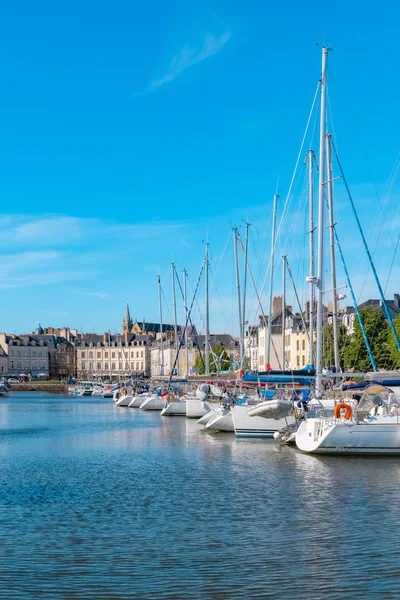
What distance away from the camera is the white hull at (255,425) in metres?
49.4

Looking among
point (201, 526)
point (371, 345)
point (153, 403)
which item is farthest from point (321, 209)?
point (153, 403)

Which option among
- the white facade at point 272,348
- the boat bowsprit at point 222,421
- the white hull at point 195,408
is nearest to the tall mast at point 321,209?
the boat bowsprit at point 222,421

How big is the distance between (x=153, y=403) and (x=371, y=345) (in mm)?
26491

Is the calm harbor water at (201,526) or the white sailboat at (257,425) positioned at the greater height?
the white sailboat at (257,425)

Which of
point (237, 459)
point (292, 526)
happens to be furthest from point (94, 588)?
point (237, 459)

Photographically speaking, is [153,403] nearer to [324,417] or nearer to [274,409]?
[274,409]

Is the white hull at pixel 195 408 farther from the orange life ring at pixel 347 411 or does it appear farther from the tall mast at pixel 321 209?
the orange life ring at pixel 347 411

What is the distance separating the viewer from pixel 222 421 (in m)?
56.8

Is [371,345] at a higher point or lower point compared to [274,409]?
higher

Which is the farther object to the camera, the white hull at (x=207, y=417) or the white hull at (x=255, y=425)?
the white hull at (x=207, y=417)

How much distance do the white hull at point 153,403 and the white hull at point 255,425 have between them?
163ft

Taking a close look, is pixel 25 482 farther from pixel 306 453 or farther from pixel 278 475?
pixel 306 453

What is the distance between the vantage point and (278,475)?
34250 mm

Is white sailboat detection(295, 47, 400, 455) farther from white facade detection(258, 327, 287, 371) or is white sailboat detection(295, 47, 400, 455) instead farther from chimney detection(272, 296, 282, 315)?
chimney detection(272, 296, 282, 315)
